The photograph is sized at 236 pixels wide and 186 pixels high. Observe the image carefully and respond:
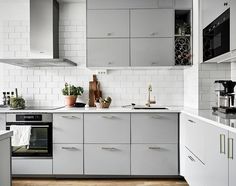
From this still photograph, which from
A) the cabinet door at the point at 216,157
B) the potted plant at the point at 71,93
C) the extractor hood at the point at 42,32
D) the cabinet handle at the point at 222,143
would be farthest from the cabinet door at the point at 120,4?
the cabinet handle at the point at 222,143

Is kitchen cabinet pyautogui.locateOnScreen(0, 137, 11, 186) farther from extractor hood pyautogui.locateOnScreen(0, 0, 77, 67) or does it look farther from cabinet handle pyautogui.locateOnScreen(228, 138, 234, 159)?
extractor hood pyautogui.locateOnScreen(0, 0, 77, 67)

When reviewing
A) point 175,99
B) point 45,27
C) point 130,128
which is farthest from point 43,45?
point 175,99

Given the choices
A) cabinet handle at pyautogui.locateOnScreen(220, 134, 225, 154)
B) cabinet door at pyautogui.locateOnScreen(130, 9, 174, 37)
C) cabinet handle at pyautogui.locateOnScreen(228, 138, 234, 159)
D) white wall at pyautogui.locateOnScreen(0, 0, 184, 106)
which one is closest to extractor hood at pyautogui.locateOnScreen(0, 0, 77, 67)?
white wall at pyautogui.locateOnScreen(0, 0, 184, 106)

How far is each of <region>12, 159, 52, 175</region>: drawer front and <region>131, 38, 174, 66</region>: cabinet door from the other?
1689 mm

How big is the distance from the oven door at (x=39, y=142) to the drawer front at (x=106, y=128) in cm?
46

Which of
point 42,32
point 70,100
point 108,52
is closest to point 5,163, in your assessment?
point 70,100

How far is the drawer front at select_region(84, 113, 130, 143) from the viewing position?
321cm

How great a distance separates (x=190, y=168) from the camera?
2.77 metres

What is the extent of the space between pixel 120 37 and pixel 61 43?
96cm

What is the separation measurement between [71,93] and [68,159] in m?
0.93

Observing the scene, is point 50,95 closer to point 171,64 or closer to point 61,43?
point 61,43

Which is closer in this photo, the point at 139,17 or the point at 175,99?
the point at 139,17

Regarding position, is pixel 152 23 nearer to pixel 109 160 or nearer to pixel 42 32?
pixel 42 32

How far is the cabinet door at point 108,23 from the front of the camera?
3475mm
